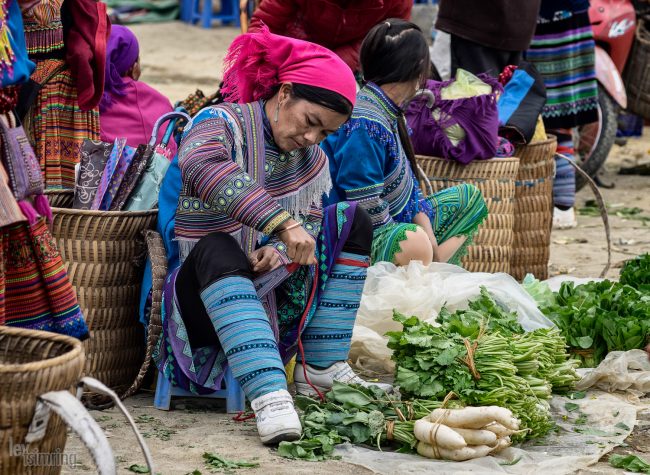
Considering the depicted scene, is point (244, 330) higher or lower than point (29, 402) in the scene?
lower

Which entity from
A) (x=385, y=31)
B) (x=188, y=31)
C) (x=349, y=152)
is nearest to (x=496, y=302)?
(x=349, y=152)

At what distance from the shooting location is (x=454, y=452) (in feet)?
10.6

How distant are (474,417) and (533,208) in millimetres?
2802

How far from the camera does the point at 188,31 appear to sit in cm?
1506

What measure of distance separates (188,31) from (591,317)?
11.5 m

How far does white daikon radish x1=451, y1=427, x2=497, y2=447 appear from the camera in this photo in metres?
3.25

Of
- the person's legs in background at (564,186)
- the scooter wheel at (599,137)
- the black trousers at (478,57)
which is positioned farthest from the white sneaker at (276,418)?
the scooter wheel at (599,137)

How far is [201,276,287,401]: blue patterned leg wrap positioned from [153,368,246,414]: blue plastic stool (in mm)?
279

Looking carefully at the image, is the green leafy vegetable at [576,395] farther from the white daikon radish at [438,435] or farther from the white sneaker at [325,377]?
the white daikon radish at [438,435]

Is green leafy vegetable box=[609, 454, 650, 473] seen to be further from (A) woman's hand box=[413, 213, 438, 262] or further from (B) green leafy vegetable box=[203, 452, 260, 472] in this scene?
(A) woman's hand box=[413, 213, 438, 262]

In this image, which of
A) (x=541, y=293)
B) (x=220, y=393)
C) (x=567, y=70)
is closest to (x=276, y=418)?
(x=220, y=393)

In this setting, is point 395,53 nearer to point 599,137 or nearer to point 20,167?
point 20,167

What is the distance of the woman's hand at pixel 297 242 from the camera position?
3363 mm

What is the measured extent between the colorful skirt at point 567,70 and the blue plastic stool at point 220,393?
404cm
